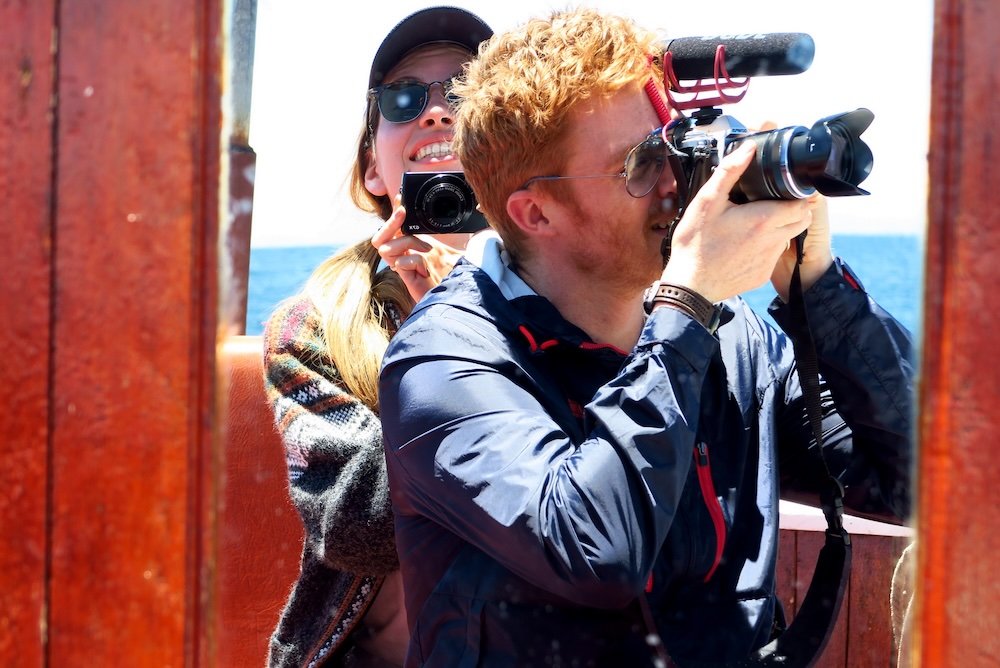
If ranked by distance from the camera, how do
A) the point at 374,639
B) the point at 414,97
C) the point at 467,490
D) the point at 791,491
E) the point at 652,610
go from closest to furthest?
the point at 467,490 < the point at 652,610 < the point at 791,491 < the point at 374,639 < the point at 414,97

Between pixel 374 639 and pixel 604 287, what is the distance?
32.3 inches

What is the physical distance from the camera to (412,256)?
184 cm

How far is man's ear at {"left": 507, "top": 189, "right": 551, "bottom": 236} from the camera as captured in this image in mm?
1589

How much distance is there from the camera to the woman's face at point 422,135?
2020mm

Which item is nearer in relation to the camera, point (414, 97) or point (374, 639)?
point (374, 639)

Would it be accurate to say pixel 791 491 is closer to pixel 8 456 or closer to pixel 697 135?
pixel 697 135

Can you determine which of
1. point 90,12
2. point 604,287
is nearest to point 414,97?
point 604,287

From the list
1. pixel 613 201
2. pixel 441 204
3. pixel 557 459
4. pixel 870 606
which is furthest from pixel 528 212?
pixel 870 606

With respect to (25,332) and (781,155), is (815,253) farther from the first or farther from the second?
(25,332)

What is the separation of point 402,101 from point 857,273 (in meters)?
0.92

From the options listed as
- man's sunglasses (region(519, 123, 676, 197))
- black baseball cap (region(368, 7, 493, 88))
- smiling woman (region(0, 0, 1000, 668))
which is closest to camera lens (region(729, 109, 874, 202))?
man's sunglasses (region(519, 123, 676, 197))

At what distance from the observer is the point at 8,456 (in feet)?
2.28

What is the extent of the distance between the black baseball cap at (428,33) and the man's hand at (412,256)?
383mm

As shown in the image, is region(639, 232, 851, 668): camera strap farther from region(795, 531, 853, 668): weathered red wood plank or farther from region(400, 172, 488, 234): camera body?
region(795, 531, 853, 668): weathered red wood plank
